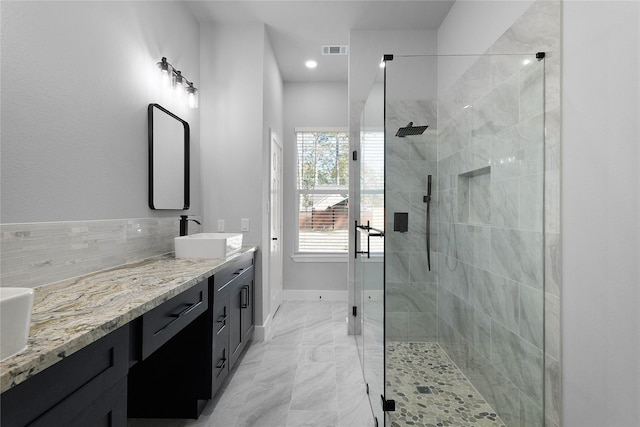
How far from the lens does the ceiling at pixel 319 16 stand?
2.86 m

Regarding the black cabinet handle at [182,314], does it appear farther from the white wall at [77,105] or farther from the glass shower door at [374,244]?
the glass shower door at [374,244]

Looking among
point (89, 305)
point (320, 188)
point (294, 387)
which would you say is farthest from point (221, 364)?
point (320, 188)

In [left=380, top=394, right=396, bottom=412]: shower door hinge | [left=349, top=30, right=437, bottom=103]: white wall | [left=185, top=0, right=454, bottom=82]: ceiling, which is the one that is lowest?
[left=380, top=394, right=396, bottom=412]: shower door hinge

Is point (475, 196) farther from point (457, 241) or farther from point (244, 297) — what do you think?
point (244, 297)

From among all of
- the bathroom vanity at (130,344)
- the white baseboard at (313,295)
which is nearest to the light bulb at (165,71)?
the bathroom vanity at (130,344)

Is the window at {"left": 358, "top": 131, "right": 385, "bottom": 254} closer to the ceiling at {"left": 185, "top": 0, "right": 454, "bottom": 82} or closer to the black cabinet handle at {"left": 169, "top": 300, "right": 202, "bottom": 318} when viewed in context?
the black cabinet handle at {"left": 169, "top": 300, "right": 202, "bottom": 318}

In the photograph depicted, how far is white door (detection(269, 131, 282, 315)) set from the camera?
11.7 feet

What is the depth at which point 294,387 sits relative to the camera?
227 centimetres

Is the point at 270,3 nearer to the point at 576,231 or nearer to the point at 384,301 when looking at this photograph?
the point at 384,301

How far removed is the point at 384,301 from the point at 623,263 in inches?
41.4

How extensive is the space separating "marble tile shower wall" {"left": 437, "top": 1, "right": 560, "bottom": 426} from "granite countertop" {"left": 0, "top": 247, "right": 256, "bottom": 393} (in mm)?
1471

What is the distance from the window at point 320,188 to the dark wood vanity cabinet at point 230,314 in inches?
65.9

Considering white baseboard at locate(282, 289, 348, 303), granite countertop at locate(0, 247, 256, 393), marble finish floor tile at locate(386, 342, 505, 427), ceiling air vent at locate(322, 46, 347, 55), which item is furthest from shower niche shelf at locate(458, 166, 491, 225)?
white baseboard at locate(282, 289, 348, 303)

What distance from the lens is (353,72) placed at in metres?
3.27
